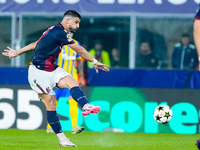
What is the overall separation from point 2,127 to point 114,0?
4830mm

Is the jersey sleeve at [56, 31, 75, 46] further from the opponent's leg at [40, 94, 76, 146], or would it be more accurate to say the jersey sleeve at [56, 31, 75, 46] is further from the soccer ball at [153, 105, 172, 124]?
the soccer ball at [153, 105, 172, 124]

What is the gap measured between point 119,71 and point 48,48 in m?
5.01

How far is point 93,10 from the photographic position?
14.1m

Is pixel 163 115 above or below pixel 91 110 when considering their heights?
below

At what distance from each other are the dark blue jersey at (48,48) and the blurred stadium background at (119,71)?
3.52 m

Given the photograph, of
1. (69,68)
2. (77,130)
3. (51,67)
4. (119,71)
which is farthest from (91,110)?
(119,71)

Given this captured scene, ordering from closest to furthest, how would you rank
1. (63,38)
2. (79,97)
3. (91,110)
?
(91,110) < (79,97) < (63,38)

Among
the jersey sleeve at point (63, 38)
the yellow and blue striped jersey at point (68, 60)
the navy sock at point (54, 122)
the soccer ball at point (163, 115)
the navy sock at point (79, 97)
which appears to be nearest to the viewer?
the navy sock at point (79, 97)

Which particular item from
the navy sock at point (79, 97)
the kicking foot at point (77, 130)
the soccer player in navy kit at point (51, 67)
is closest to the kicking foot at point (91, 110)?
the navy sock at point (79, 97)

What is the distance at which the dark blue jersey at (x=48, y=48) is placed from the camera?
740cm

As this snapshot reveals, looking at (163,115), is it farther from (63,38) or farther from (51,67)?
(63,38)

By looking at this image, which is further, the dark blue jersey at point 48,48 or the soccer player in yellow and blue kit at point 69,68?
the soccer player in yellow and blue kit at point 69,68

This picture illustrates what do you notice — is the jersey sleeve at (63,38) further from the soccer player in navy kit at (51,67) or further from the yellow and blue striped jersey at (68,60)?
the yellow and blue striped jersey at (68,60)

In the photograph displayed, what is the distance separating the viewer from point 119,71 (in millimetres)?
12375
